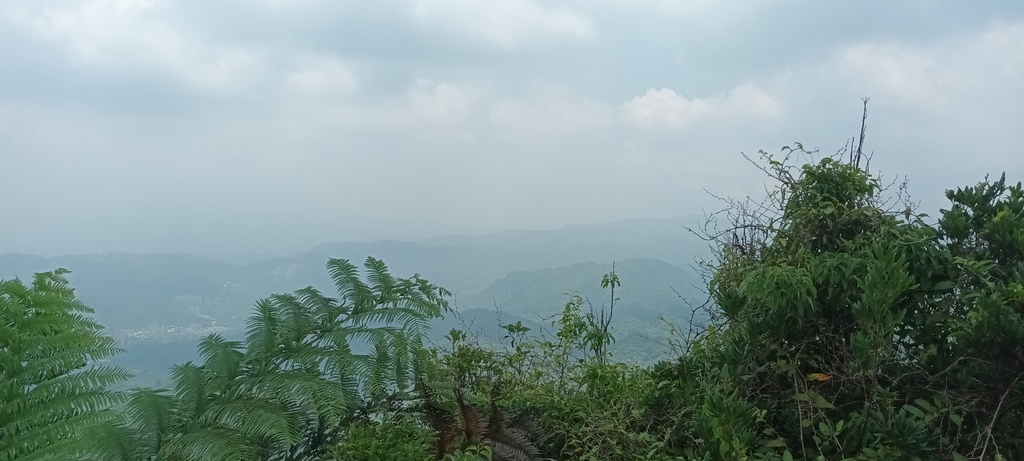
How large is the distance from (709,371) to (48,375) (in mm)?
1891

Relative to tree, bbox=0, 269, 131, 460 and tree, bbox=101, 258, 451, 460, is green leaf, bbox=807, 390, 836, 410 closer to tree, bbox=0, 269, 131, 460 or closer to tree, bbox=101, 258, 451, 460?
tree, bbox=101, 258, 451, 460

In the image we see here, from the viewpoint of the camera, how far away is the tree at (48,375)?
167 centimetres

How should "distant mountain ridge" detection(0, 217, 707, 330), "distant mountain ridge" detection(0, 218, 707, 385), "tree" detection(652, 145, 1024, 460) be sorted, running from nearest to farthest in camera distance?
"tree" detection(652, 145, 1024, 460) < "distant mountain ridge" detection(0, 218, 707, 385) < "distant mountain ridge" detection(0, 217, 707, 330)

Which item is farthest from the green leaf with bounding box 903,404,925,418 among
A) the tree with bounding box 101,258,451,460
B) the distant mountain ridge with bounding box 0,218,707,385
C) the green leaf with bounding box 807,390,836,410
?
the tree with bounding box 101,258,451,460

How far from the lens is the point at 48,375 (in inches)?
72.3

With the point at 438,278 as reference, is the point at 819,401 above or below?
below

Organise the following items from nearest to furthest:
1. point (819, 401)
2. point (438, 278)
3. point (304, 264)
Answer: point (819, 401), point (438, 278), point (304, 264)

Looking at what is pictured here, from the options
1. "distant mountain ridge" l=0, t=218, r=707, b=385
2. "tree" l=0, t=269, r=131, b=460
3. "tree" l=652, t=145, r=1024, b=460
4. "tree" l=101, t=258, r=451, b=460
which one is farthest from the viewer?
"distant mountain ridge" l=0, t=218, r=707, b=385

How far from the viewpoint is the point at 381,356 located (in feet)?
6.55

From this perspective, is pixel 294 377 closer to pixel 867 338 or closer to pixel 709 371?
pixel 709 371

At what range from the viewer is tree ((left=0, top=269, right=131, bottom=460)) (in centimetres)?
167

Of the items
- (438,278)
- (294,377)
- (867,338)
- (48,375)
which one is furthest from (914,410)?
(48,375)

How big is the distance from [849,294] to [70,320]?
2.32 meters

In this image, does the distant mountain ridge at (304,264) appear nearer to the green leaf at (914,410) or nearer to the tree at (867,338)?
the tree at (867,338)
